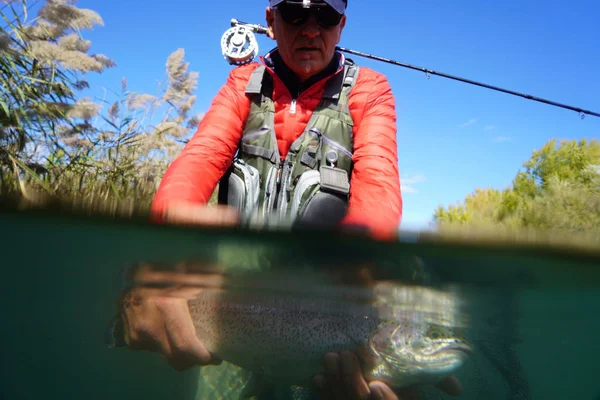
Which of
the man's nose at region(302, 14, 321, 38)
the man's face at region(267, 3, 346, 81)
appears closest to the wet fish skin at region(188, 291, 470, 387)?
the man's face at region(267, 3, 346, 81)

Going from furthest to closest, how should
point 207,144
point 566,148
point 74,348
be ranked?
1. point 566,148
2. point 74,348
3. point 207,144

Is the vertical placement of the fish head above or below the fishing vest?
below

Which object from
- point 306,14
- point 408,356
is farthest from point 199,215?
point 408,356

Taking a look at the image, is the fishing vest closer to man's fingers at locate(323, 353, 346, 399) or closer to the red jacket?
the red jacket

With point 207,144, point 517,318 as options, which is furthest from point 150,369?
point 517,318

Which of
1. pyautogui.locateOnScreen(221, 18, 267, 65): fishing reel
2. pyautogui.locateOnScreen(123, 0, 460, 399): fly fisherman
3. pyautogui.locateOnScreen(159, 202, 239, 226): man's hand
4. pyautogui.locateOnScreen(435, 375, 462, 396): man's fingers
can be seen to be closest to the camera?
pyautogui.locateOnScreen(159, 202, 239, 226): man's hand

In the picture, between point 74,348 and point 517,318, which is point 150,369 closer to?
point 74,348

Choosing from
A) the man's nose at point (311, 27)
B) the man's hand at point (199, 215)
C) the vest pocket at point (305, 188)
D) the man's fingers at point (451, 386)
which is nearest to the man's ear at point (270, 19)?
the man's nose at point (311, 27)
